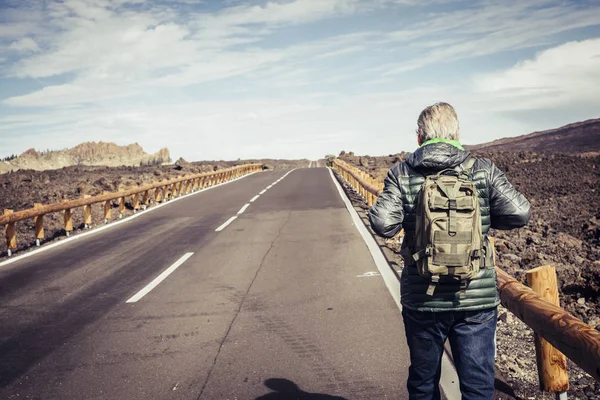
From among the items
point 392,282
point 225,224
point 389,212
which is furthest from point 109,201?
point 389,212

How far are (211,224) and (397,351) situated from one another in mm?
10337

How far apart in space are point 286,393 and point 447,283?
2.04 meters

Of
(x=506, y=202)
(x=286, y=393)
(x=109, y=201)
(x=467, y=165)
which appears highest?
(x=467, y=165)

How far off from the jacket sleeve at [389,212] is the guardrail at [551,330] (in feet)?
4.09

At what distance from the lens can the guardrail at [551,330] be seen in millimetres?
2984

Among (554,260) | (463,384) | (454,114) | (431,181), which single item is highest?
(454,114)

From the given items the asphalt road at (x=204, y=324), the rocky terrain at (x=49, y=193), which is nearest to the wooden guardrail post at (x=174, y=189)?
the rocky terrain at (x=49, y=193)

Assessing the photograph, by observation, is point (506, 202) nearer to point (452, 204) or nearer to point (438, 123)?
point (452, 204)

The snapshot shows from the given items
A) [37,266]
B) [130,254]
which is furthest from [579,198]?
[37,266]

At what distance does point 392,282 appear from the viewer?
7.70m

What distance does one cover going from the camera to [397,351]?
5113 mm

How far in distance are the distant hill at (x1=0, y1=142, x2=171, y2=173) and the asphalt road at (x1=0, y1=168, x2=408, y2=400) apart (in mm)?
54130

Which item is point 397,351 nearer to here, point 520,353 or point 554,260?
point 520,353

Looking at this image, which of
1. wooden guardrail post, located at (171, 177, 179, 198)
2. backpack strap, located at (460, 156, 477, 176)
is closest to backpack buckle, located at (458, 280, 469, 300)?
backpack strap, located at (460, 156, 477, 176)
